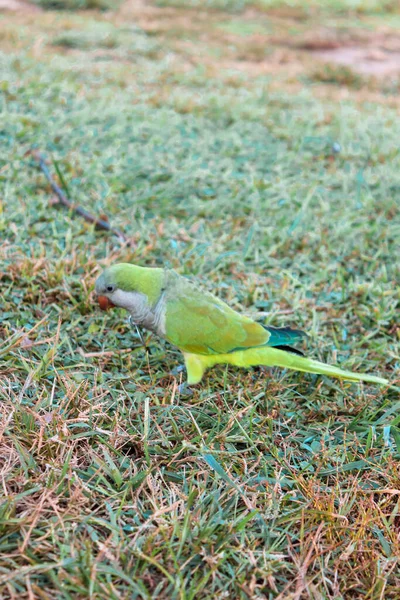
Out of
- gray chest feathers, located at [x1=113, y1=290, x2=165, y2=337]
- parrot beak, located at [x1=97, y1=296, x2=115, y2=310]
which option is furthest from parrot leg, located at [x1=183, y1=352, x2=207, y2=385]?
parrot beak, located at [x1=97, y1=296, x2=115, y2=310]

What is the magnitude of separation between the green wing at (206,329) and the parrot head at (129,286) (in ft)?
0.31

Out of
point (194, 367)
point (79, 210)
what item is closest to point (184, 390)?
point (194, 367)

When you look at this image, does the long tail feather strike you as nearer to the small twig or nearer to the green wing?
the green wing

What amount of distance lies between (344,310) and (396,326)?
29 cm

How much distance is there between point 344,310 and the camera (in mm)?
3078

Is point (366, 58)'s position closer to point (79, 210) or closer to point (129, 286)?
point (79, 210)

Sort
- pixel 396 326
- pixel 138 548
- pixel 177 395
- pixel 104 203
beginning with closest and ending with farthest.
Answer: pixel 138 548 < pixel 177 395 < pixel 396 326 < pixel 104 203

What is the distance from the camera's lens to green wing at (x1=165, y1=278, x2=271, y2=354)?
2.38 meters

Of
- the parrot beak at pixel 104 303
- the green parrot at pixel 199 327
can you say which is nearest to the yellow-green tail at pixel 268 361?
the green parrot at pixel 199 327

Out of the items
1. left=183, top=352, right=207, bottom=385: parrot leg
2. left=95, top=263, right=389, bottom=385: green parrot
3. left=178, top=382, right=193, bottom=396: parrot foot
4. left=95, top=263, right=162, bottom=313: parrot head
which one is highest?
left=95, top=263, right=162, bottom=313: parrot head

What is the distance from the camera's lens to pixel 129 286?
2.43 m

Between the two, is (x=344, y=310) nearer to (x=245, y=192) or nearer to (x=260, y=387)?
(x=260, y=387)

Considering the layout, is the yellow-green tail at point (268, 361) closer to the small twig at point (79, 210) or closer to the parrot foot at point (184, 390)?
the parrot foot at point (184, 390)

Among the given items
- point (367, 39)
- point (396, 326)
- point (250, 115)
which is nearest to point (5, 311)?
point (396, 326)
